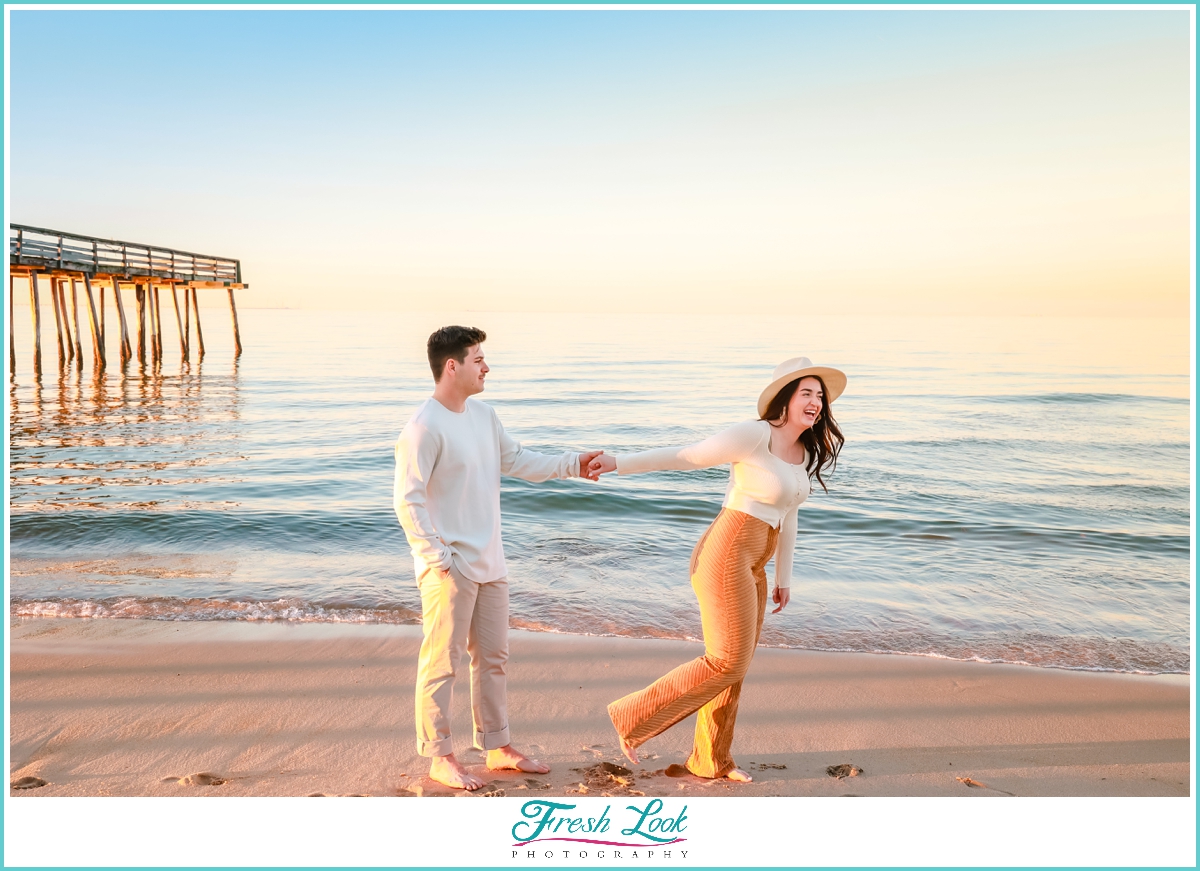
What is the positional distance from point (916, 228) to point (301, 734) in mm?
40444

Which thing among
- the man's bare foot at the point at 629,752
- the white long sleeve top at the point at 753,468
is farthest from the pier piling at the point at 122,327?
the white long sleeve top at the point at 753,468

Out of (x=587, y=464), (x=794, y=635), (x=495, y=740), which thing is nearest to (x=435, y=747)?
(x=495, y=740)

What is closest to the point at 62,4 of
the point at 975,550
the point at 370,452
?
the point at 975,550

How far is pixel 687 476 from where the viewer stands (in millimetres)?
13875

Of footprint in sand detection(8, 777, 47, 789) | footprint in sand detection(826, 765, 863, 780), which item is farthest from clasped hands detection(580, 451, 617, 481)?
footprint in sand detection(8, 777, 47, 789)

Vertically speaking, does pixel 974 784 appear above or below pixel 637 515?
above

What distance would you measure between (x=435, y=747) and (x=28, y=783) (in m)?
1.84

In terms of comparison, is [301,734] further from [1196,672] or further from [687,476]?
[687,476]

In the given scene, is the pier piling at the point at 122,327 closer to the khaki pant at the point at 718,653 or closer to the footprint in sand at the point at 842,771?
the khaki pant at the point at 718,653

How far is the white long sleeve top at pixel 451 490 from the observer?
367cm

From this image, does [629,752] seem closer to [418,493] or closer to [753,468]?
[753,468]

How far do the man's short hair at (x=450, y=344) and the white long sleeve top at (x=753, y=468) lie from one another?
90 centimetres

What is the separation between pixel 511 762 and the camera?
3.97m

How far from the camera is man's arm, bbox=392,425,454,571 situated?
366 centimetres
